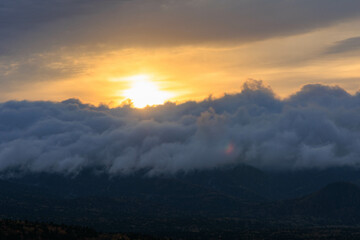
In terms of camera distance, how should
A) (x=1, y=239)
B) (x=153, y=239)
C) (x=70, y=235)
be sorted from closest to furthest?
(x=1, y=239)
(x=70, y=235)
(x=153, y=239)

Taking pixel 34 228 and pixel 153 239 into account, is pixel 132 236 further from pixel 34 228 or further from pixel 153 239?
pixel 34 228

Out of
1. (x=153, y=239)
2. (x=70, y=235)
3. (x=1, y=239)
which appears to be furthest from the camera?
(x=153, y=239)

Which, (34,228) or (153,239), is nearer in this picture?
(34,228)

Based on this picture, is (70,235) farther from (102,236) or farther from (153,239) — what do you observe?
(153,239)

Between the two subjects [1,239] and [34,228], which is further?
[34,228]

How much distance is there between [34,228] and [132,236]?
78.3 ft

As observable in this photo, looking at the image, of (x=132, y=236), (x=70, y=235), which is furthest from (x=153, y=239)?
(x=70, y=235)

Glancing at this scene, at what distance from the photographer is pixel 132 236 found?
13525 centimetres

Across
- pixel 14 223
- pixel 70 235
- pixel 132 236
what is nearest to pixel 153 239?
pixel 132 236

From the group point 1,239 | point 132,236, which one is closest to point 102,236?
point 132,236

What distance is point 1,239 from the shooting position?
375 feet

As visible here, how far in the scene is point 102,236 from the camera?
13300 centimetres

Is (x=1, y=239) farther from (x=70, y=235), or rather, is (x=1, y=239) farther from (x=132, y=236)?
(x=132, y=236)

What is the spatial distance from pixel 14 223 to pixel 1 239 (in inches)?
664
